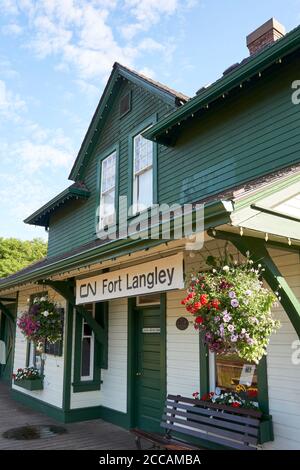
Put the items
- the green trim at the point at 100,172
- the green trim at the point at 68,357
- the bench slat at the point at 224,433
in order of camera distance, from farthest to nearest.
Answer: the green trim at the point at 100,172 < the green trim at the point at 68,357 < the bench slat at the point at 224,433

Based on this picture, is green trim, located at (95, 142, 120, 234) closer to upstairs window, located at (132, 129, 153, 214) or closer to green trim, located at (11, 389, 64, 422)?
upstairs window, located at (132, 129, 153, 214)

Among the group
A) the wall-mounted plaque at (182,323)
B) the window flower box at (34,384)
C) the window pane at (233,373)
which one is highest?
the wall-mounted plaque at (182,323)

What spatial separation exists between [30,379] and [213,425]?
5729 mm

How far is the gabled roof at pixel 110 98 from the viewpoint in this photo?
7750mm

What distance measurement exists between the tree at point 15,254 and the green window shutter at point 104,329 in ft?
78.4

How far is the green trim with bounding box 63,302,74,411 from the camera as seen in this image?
320 inches

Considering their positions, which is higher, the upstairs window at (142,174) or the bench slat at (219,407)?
the upstairs window at (142,174)

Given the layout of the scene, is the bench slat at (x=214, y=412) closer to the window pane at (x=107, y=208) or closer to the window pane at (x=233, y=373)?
the window pane at (x=233, y=373)

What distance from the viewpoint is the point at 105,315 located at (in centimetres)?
848

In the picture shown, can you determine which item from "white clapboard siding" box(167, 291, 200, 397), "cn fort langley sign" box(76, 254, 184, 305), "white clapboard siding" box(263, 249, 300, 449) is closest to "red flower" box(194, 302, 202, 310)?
"cn fort langley sign" box(76, 254, 184, 305)

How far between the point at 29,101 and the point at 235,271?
6.15 m

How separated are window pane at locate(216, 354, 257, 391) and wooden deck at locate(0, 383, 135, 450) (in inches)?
77.1

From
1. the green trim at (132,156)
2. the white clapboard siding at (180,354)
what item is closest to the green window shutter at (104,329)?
the green trim at (132,156)

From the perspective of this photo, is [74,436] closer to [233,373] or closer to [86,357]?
[86,357]
